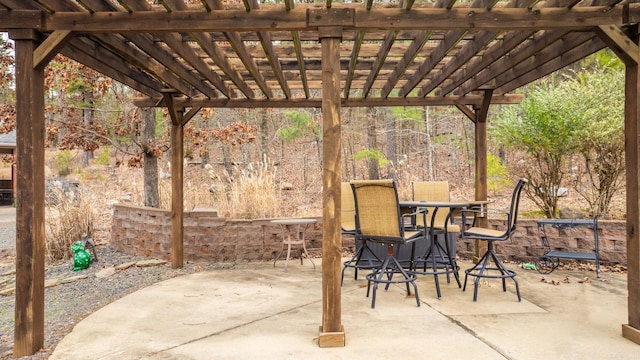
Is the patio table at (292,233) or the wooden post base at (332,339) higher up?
the patio table at (292,233)

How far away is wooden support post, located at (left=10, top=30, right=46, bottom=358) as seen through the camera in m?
2.83

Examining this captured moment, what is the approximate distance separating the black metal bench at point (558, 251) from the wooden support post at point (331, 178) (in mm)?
3218

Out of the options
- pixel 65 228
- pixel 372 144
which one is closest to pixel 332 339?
pixel 65 228

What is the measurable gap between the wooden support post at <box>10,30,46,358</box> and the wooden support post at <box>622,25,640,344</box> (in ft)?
12.5

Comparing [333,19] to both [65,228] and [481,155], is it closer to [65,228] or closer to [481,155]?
[481,155]

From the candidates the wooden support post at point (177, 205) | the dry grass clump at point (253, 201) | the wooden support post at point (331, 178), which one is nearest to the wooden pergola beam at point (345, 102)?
the wooden support post at point (177, 205)

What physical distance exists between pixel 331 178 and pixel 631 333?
2175mm

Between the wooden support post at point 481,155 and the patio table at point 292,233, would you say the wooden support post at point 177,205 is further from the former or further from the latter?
the wooden support post at point 481,155

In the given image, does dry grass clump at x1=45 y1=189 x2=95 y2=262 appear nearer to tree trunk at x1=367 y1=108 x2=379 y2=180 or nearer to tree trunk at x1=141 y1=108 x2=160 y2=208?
tree trunk at x1=141 y1=108 x2=160 y2=208

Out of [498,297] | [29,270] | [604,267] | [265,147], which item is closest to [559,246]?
[604,267]

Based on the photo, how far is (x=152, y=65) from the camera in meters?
4.29

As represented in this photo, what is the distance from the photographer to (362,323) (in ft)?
10.9

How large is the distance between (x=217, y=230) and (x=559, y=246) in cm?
423

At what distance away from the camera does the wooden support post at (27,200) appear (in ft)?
9.28
